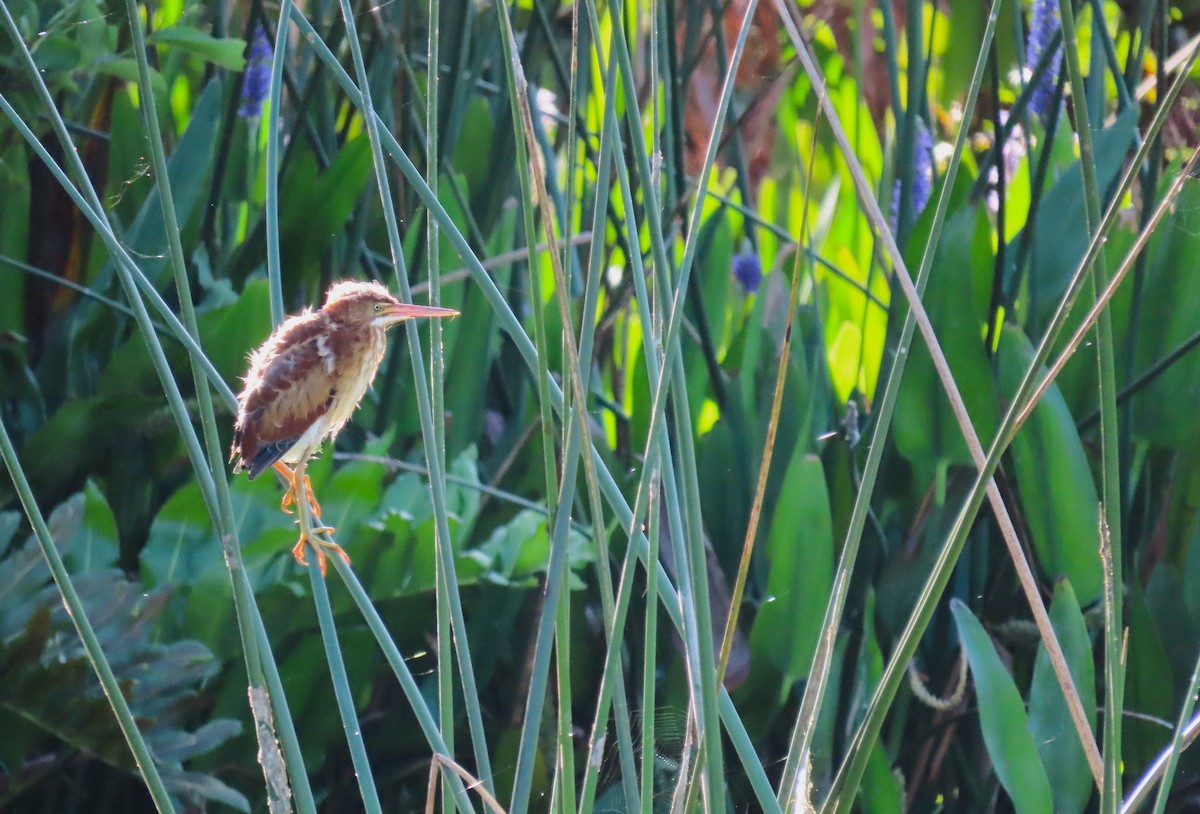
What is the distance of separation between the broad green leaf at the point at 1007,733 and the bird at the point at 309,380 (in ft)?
2.45

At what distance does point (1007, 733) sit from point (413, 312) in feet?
2.79

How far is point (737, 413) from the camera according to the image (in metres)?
1.92

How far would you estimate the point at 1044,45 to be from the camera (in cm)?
196

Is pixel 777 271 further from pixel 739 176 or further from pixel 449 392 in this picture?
pixel 449 392

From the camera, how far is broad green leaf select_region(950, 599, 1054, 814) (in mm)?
1444

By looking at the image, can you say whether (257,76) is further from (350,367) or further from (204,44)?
(350,367)

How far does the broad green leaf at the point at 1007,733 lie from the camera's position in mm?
1444

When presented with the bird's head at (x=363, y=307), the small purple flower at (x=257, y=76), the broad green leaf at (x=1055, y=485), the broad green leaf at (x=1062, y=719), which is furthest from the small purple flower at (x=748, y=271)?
the bird's head at (x=363, y=307)

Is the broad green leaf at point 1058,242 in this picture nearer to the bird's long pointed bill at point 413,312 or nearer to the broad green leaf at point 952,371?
the broad green leaf at point 952,371

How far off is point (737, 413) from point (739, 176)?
45cm

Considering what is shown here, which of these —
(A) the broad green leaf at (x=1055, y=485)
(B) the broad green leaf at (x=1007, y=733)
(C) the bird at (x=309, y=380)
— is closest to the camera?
(C) the bird at (x=309, y=380)

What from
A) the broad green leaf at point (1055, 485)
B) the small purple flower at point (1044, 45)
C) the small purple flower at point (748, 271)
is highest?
the small purple flower at point (1044, 45)

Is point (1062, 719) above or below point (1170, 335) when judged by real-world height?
below

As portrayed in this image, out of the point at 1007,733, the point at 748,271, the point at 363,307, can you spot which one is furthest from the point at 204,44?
the point at 1007,733
